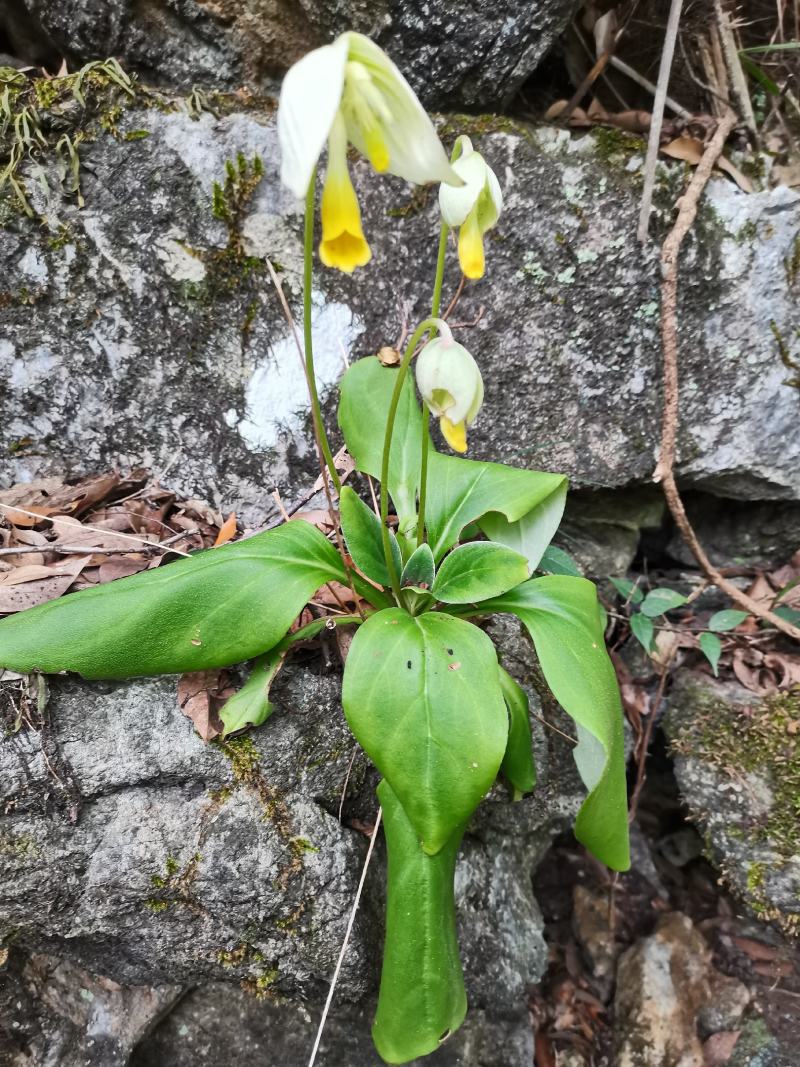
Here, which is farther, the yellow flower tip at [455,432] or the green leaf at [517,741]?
the green leaf at [517,741]

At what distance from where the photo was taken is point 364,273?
1666 millimetres

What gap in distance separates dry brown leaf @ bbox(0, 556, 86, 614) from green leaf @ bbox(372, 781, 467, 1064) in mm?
780

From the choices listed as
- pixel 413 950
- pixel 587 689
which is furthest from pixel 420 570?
pixel 413 950

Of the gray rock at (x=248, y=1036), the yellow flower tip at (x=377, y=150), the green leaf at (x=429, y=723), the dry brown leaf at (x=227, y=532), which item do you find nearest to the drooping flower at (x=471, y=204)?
the yellow flower tip at (x=377, y=150)

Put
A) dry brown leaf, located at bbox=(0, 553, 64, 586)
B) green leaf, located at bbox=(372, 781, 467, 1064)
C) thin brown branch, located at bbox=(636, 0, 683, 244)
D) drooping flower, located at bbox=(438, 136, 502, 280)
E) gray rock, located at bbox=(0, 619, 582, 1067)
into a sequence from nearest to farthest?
1. drooping flower, located at bbox=(438, 136, 502, 280)
2. green leaf, located at bbox=(372, 781, 467, 1064)
3. gray rock, located at bbox=(0, 619, 582, 1067)
4. dry brown leaf, located at bbox=(0, 553, 64, 586)
5. thin brown branch, located at bbox=(636, 0, 683, 244)

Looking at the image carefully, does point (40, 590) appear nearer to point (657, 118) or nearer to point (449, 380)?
point (449, 380)

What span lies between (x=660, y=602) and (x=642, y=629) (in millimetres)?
94

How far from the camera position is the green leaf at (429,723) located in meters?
1.02

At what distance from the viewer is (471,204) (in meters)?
1.01

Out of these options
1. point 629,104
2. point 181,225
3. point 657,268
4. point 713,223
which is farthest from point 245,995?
point 629,104

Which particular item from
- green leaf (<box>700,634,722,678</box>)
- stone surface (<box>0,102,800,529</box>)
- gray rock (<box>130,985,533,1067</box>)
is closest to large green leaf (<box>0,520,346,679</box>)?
stone surface (<box>0,102,800,529</box>)

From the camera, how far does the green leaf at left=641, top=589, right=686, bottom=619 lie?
5.80 feet

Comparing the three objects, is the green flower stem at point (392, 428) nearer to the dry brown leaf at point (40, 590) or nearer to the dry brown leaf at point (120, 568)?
the dry brown leaf at point (120, 568)

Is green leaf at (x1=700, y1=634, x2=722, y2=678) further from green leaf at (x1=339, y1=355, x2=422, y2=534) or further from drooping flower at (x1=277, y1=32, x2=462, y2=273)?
drooping flower at (x1=277, y1=32, x2=462, y2=273)
